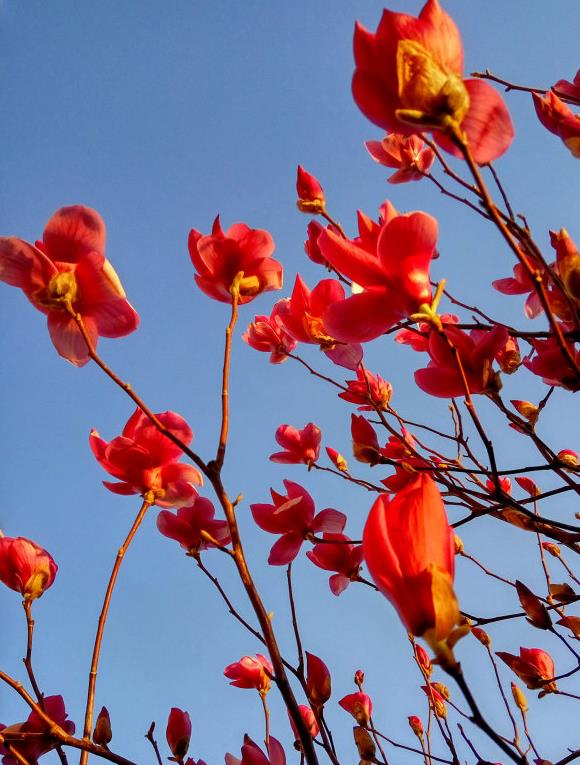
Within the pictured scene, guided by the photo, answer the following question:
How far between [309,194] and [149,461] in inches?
36.4

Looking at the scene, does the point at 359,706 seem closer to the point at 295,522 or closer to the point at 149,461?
the point at 295,522

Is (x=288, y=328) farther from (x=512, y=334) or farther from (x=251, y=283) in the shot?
(x=512, y=334)

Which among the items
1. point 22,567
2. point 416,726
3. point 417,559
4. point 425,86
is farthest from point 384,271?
point 416,726

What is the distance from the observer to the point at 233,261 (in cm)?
128

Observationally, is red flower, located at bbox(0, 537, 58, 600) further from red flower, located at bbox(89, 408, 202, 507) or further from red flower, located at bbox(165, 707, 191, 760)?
red flower, located at bbox(165, 707, 191, 760)

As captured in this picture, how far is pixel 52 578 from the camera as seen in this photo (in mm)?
1392

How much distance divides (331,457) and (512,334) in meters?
0.76

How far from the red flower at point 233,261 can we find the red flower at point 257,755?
0.96 metres

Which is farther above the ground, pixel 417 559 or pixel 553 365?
pixel 553 365

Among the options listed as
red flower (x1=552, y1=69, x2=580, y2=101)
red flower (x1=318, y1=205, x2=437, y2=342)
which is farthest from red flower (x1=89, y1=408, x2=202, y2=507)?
red flower (x1=552, y1=69, x2=580, y2=101)

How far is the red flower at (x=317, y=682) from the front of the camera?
137 cm

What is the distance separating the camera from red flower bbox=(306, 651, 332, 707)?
1370mm

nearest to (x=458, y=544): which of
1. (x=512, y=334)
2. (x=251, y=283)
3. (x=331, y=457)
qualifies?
(x=331, y=457)

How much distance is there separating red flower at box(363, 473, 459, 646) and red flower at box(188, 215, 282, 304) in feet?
2.40
